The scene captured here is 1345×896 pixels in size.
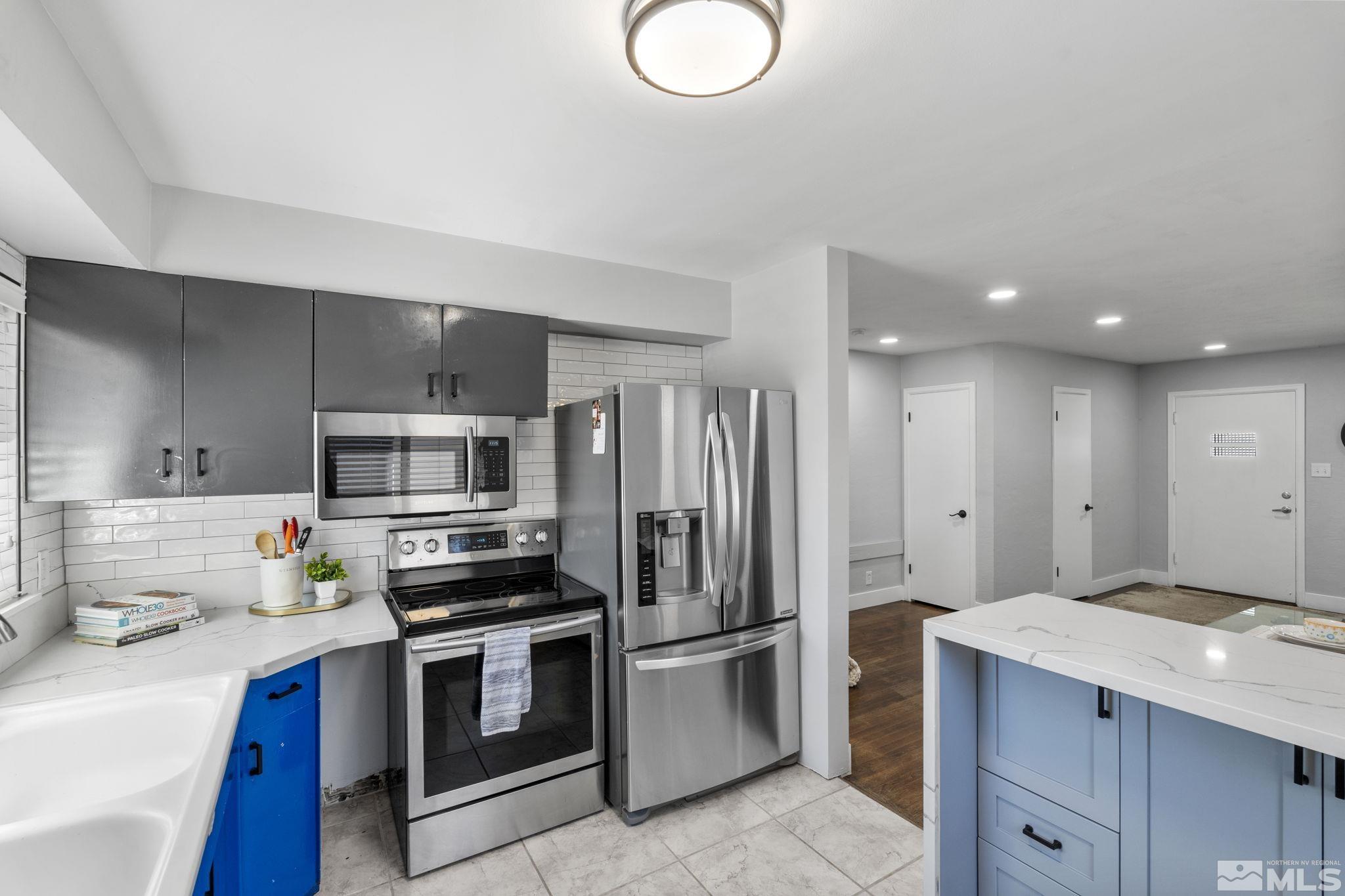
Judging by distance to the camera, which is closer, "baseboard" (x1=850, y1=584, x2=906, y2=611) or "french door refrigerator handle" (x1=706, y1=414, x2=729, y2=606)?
"french door refrigerator handle" (x1=706, y1=414, x2=729, y2=606)

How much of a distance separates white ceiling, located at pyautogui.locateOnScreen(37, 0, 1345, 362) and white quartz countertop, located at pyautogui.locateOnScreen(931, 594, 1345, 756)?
139cm

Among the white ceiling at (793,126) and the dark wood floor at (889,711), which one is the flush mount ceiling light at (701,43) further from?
the dark wood floor at (889,711)

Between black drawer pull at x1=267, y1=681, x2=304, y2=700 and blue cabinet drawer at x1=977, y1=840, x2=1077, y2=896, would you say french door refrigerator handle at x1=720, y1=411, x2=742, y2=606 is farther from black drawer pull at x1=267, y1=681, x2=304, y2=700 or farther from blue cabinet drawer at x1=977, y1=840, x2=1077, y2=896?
black drawer pull at x1=267, y1=681, x2=304, y2=700

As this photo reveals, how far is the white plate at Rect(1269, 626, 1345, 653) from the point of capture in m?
2.10

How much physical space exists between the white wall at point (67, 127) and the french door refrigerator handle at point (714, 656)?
87.0 inches

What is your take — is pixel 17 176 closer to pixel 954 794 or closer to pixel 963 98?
pixel 963 98

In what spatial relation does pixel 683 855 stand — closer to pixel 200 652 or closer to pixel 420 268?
pixel 200 652

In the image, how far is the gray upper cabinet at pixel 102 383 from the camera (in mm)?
1908

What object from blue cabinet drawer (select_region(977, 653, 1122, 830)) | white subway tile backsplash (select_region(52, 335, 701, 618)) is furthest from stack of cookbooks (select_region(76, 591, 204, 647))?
blue cabinet drawer (select_region(977, 653, 1122, 830))

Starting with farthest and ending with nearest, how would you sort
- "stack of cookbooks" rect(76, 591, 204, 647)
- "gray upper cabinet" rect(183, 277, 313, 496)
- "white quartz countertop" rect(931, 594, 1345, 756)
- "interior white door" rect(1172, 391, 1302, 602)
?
"interior white door" rect(1172, 391, 1302, 602), "gray upper cabinet" rect(183, 277, 313, 496), "stack of cookbooks" rect(76, 591, 204, 647), "white quartz countertop" rect(931, 594, 1345, 756)

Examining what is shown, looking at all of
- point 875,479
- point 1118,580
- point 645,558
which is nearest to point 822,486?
point 645,558

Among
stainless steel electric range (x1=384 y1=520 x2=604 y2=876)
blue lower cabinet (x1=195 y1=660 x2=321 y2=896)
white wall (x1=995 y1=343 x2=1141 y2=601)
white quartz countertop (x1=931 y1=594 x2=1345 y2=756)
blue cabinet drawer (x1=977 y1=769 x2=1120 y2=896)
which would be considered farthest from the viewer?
white wall (x1=995 y1=343 x2=1141 y2=601)

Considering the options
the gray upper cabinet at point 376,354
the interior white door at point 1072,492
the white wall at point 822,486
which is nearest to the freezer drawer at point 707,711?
the white wall at point 822,486

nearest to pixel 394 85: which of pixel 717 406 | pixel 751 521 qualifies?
pixel 717 406
